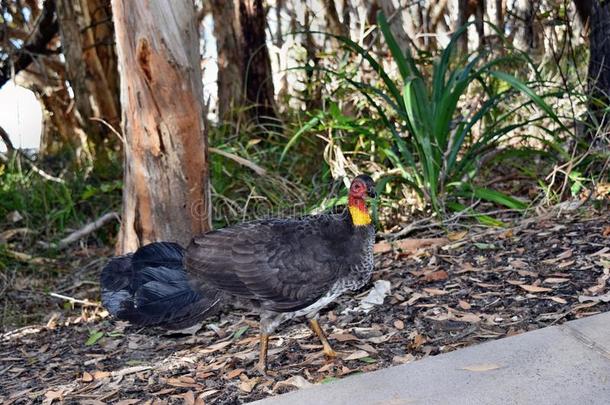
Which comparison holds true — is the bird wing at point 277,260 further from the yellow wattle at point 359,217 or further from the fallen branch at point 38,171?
the fallen branch at point 38,171

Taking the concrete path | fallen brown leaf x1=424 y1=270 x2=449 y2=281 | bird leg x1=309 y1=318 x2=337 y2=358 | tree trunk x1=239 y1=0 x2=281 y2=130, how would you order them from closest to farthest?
the concrete path, bird leg x1=309 y1=318 x2=337 y2=358, fallen brown leaf x1=424 y1=270 x2=449 y2=281, tree trunk x1=239 y1=0 x2=281 y2=130

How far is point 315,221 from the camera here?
4000mm

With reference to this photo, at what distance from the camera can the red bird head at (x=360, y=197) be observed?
3.90 m

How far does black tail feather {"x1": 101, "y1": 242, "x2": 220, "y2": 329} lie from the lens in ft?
A: 13.1

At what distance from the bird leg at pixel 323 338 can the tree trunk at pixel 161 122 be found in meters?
1.40

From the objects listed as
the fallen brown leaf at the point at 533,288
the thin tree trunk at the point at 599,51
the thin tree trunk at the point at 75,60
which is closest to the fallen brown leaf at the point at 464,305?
the fallen brown leaf at the point at 533,288

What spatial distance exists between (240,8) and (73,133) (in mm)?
3438

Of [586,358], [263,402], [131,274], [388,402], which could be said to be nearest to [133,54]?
[131,274]

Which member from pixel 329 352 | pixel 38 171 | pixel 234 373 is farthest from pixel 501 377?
pixel 38 171

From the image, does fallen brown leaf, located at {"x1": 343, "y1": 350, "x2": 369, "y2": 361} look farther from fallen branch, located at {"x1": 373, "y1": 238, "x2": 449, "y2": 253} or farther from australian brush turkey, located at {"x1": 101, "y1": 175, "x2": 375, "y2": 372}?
fallen branch, located at {"x1": 373, "y1": 238, "x2": 449, "y2": 253}

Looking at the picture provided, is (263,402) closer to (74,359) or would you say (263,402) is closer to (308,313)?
(308,313)

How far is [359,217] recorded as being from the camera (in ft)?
12.9

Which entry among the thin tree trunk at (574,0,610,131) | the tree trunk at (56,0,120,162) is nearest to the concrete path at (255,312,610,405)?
the thin tree trunk at (574,0,610,131)

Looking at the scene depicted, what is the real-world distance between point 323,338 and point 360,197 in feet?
2.54
